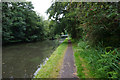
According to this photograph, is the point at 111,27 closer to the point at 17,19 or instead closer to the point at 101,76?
the point at 101,76

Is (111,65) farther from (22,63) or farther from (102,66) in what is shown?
(22,63)

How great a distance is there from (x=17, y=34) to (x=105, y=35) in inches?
783

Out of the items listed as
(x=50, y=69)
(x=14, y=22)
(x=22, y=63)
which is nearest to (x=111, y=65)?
(x=50, y=69)

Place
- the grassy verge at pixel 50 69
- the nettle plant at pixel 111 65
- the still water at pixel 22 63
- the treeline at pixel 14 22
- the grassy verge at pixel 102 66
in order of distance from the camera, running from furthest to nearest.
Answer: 1. the treeline at pixel 14 22
2. the still water at pixel 22 63
3. the grassy verge at pixel 50 69
4. the grassy verge at pixel 102 66
5. the nettle plant at pixel 111 65

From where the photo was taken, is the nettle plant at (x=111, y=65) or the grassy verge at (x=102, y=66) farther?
the grassy verge at (x=102, y=66)

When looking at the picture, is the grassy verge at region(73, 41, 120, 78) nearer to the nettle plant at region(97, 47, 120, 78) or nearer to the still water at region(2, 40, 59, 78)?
the nettle plant at region(97, 47, 120, 78)

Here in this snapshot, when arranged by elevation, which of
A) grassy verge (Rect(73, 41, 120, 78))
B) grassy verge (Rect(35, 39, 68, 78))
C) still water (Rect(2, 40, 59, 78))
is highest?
grassy verge (Rect(73, 41, 120, 78))

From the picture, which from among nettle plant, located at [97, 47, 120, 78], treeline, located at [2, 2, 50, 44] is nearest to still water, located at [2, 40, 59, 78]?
nettle plant, located at [97, 47, 120, 78]

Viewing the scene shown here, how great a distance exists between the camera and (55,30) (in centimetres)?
1474

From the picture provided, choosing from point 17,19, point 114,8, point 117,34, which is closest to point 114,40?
point 117,34

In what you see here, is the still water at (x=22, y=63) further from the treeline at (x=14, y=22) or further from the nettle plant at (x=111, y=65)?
the treeline at (x=14, y=22)

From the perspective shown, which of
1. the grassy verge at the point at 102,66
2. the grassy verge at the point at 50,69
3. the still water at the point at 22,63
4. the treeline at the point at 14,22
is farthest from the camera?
the treeline at the point at 14,22

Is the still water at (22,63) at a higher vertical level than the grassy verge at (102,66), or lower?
lower

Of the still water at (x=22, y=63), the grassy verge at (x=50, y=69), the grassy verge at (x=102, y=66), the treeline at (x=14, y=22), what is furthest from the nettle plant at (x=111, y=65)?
the treeline at (x=14, y=22)
